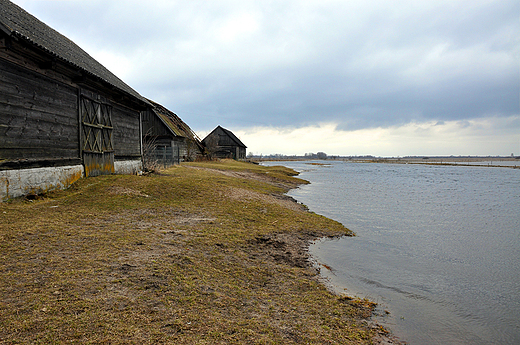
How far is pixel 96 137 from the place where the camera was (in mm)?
13180

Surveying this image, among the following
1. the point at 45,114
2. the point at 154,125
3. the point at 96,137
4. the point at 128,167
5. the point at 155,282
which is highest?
the point at 154,125

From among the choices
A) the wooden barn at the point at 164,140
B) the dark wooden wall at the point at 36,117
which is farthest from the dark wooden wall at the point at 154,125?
the dark wooden wall at the point at 36,117

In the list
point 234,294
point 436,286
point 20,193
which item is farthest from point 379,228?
point 20,193

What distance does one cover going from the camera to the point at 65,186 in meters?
10.8

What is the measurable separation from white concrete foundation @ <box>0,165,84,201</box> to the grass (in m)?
0.44

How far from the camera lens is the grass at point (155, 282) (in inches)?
135

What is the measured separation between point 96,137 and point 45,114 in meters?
3.25

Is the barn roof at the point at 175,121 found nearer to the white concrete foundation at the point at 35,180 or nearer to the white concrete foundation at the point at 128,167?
the white concrete foundation at the point at 128,167

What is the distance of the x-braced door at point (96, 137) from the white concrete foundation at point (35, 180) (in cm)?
105

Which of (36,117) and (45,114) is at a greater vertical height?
(45,114)

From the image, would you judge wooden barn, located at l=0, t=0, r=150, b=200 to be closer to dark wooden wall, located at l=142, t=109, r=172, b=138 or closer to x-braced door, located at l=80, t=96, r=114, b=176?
x-braced door, located at l=80, t=96, r=114, b=176

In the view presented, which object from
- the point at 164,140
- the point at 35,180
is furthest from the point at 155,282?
the point at 164,140

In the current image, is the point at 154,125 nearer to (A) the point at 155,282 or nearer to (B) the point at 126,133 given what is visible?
(B) the point at 126,133

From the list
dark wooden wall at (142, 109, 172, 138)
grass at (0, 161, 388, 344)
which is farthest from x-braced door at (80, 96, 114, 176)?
dark wooden wall at (142, 109, 172, 138)
